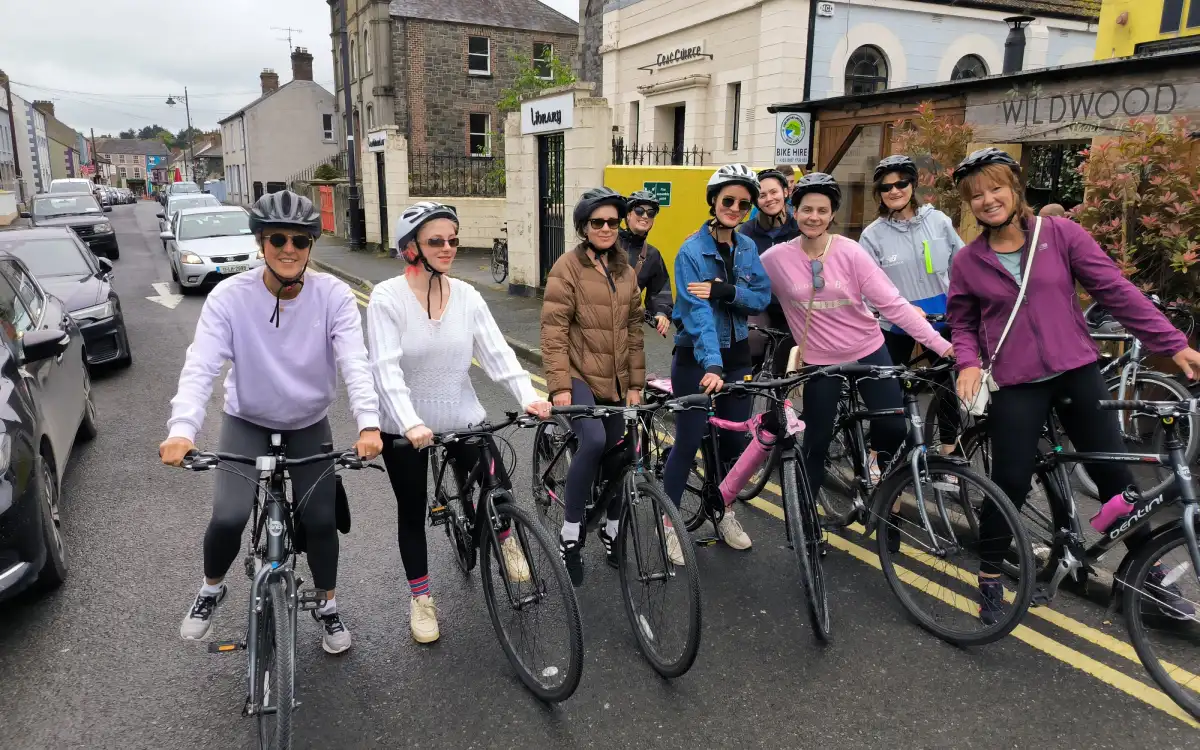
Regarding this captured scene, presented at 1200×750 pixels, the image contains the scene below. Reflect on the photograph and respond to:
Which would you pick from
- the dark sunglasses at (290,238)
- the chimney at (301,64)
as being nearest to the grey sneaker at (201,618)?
the dark sunglasses at (290,238)

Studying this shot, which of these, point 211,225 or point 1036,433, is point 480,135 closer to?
point 211,225

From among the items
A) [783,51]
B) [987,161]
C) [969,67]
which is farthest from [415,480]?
[969,67]

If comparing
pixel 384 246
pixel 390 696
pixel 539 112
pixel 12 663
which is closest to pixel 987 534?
pixel 390 696

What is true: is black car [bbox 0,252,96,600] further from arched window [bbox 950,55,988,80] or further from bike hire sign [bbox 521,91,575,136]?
arched window [bbox 950,55,988,80]

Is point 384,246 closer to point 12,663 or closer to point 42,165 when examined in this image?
point 12,663

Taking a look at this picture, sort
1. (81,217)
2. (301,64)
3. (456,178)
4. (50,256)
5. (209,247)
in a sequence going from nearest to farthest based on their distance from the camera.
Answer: (50,256) → (209,247) → (81,217) → (456,178) → (301,64)

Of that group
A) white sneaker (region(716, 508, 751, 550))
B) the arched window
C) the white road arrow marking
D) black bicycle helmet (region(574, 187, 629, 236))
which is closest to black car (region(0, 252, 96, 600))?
black bicycle helmet (region(574, 187, 629, 236))

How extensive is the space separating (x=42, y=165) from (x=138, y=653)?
92.6 meters

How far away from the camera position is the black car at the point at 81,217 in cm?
2233

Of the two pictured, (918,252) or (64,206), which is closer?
(918,252)

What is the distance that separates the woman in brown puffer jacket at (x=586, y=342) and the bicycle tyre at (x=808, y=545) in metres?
0.86

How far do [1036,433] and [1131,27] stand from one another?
9.16 m

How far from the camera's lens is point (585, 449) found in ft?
12.8

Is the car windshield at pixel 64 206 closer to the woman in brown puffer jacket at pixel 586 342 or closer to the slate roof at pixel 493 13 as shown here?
the slate roof at pixel 493 13
